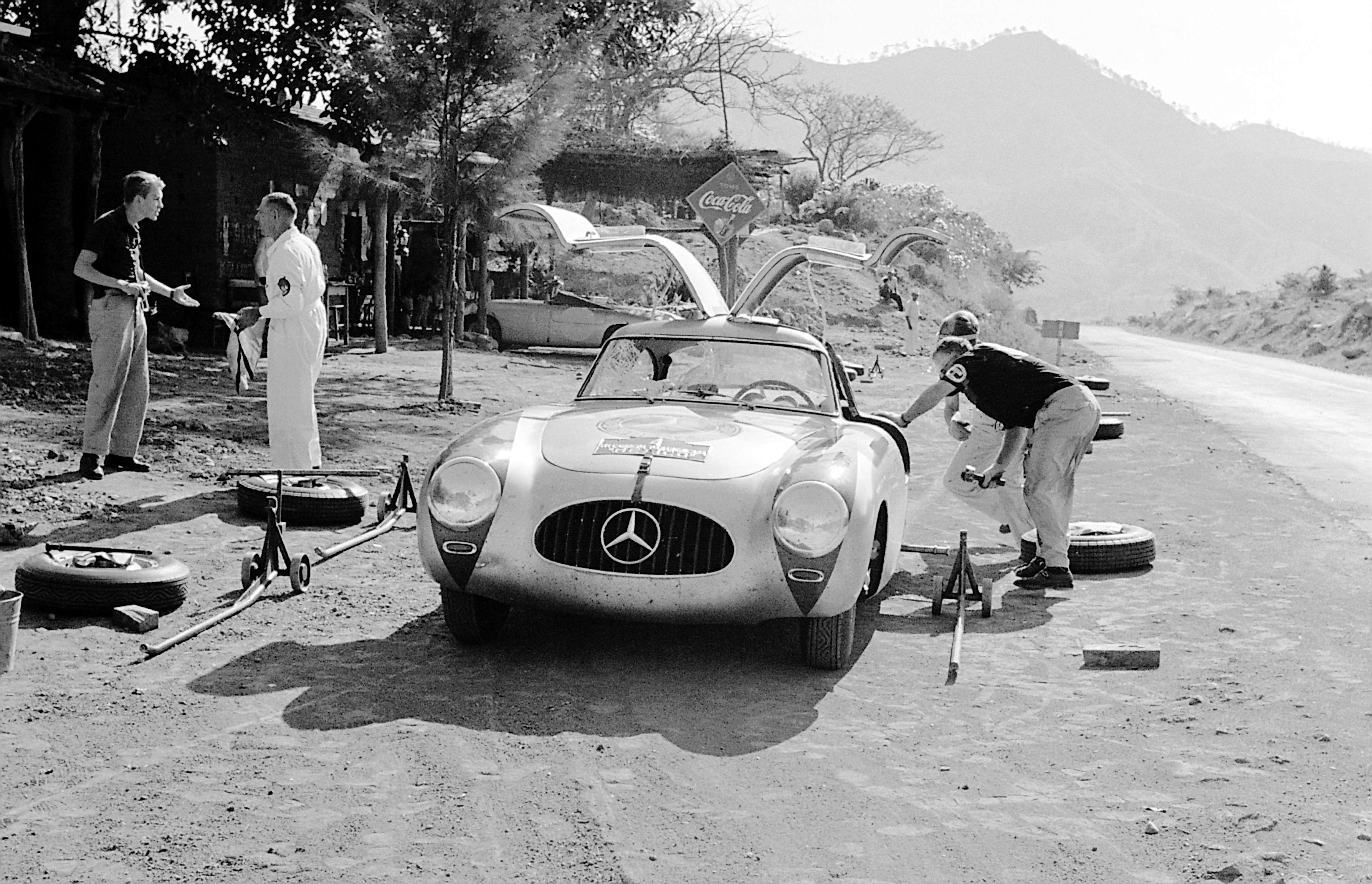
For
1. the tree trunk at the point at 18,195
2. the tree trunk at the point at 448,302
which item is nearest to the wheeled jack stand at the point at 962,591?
the tree trunk at the point at 448,302

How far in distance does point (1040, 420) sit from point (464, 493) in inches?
145

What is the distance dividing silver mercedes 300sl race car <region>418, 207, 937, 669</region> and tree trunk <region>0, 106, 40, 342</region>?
Result: 13.6 meters

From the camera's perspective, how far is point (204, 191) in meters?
21.2

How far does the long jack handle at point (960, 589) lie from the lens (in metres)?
6.50

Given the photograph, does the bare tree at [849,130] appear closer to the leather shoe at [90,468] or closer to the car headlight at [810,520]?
the leather shoe at [90,468]

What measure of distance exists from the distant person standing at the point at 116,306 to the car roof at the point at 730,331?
3337mm

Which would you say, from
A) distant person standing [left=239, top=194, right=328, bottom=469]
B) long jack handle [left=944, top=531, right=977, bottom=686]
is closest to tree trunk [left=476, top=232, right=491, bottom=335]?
distant person standing [left=239, top=194, right=328, bottom=469]

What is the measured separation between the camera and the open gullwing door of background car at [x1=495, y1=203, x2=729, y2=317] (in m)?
8.80

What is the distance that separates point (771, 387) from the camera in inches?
298

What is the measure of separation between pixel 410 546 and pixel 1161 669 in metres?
4.29

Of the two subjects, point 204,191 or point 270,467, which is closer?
point 270,467

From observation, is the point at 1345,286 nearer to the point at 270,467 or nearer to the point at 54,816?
the point at 270,467

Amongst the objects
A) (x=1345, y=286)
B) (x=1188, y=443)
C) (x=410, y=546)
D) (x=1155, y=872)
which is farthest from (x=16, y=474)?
(x=1345, y=286)

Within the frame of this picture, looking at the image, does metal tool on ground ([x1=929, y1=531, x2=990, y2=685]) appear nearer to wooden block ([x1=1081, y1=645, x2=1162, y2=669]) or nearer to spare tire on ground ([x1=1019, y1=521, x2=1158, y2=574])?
wooden block ([x1=1081, y1=645, x2=1162, y2=669])
